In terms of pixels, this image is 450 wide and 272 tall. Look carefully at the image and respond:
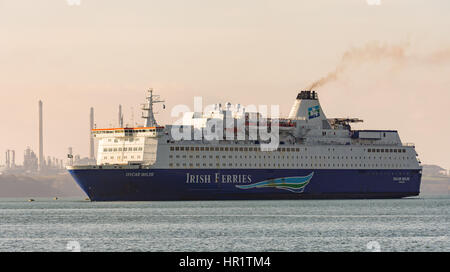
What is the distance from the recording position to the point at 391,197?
95375 millimetres

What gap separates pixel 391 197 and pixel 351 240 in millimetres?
52810

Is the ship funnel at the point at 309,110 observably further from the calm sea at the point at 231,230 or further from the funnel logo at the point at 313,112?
the calm sea at the point at 231,230

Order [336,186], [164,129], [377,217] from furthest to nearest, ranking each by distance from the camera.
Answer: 1. [336,186]
2. [164,129]
3. [377,217]

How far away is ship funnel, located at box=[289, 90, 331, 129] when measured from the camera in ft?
311

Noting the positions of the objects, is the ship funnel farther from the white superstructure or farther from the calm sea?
the calm sea

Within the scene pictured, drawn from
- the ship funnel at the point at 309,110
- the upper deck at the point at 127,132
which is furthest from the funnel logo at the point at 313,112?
the upper deck at the point at 127,132

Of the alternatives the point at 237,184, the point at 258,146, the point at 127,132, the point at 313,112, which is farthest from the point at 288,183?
the point at 127,132

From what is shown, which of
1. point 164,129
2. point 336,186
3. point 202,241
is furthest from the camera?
point 336,186

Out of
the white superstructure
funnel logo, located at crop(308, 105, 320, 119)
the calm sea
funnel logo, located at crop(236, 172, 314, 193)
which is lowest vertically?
the calm sea

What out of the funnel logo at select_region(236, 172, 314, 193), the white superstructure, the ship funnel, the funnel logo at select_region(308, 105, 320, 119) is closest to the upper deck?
the white superstructure

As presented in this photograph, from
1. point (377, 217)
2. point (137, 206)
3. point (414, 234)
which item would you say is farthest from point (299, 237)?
point (137, 206)

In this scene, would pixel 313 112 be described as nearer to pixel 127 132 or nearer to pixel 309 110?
pixel 309 110

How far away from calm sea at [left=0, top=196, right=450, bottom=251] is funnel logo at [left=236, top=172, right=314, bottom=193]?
43.9 ft

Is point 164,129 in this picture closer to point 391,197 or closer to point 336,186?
point 336,186
